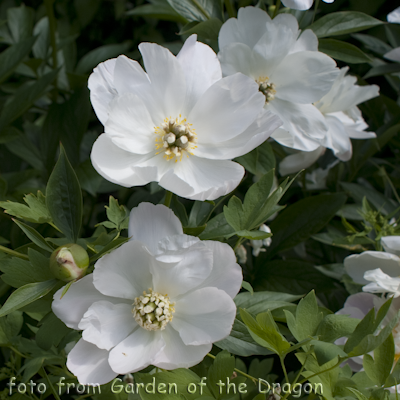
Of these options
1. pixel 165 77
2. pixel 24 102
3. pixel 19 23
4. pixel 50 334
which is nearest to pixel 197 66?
pixel 165 77

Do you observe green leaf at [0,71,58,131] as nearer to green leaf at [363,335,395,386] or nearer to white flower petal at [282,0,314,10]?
white flower petal at [282,0,314,10]

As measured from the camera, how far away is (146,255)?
1.56 ft

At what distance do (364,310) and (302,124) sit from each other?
29 cm

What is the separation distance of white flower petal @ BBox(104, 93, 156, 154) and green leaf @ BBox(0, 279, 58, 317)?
18 cm

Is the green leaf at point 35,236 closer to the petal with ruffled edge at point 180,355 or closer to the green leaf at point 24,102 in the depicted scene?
the petal with ruffled edge at point 180,355

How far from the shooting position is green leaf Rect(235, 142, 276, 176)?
0.64 metres

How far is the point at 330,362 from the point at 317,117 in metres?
0.38

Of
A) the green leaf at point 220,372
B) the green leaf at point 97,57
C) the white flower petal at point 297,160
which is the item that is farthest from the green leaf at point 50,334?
the green leaf at point 97,57

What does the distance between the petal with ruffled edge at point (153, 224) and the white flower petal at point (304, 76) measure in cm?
31

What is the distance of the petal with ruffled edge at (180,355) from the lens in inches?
17.6

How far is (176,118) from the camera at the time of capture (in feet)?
1.88

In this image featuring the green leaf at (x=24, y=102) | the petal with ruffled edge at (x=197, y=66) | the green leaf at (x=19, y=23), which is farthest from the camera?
the green leaf at (x=19, y=23)

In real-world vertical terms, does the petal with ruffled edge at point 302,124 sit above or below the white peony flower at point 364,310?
above

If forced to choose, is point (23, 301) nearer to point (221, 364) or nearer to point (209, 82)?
point (221, 364)
